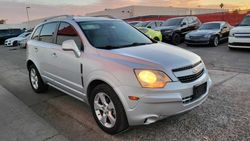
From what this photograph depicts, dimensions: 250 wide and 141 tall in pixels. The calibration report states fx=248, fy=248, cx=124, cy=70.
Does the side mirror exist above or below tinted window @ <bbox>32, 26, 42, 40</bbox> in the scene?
below

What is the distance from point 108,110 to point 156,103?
83 centimetres

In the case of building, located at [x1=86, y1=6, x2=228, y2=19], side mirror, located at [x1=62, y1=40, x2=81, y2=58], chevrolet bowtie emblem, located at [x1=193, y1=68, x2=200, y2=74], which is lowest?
chevrolet bowtie emblem, located at [x1=193, y1=68, x2=200, y2=74]

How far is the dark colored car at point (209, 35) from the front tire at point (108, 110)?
1052 centimetres

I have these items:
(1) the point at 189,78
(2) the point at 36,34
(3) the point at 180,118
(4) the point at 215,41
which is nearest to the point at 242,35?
(4) the point at 215,41

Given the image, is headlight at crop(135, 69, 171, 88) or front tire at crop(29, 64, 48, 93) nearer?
headlight at crop(135, 69, 171, 88)

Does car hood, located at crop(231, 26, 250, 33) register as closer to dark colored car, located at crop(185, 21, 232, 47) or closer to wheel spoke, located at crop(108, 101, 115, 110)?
dark colored car, located at crop(185, 21, 232, 47)

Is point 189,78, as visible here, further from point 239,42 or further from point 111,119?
point 239,42


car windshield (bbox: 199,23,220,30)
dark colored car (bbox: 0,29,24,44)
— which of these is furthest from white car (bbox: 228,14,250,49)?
dark colored car (bbox: 0,29,24,44)

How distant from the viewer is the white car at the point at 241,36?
1042cm

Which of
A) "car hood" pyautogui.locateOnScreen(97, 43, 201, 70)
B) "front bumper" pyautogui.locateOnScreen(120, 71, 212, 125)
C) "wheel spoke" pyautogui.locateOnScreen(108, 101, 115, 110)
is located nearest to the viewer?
"front bumper" pyautogui.locateOnScreen(120, 71, 212, 125)

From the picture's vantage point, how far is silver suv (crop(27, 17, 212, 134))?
10.5 feet

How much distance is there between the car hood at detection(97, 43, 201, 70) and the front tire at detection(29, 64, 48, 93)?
265cm

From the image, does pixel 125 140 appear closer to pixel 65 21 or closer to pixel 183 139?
pixel 183 139

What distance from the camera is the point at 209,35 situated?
13.0m
